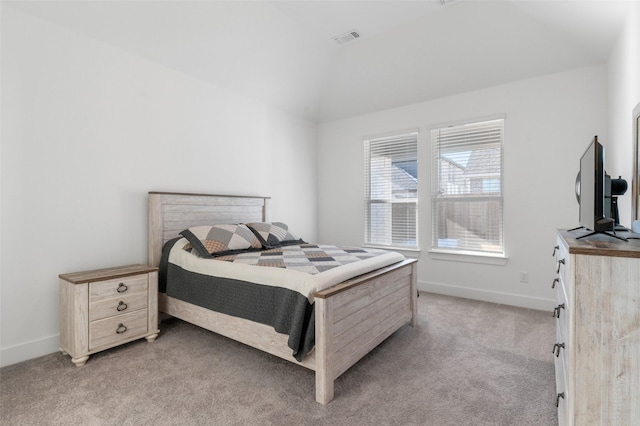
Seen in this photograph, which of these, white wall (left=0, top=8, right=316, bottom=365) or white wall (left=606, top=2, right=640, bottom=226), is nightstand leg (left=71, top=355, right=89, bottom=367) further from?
white wall (left=606, top=2, right=640, bottom=226)

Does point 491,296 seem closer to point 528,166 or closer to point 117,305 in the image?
point 528,166

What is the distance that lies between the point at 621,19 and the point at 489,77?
1.19 meters

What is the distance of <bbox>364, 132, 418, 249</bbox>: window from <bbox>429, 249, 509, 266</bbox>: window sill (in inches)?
12.9

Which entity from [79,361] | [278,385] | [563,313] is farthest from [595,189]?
[79,361]

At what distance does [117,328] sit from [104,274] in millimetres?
425

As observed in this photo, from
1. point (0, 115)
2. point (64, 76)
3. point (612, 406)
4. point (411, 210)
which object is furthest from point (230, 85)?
point (612, 406)

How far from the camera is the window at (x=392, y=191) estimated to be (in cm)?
429

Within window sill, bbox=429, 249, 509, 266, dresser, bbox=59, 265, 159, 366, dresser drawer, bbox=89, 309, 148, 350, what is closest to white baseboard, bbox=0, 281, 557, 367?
dresser, bbox=59, 265, 159, 366

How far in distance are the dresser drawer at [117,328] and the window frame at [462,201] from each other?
330cm

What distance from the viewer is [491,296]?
3627 mm

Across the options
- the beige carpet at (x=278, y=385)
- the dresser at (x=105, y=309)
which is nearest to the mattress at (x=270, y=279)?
the dresser at (x=105, y=309)

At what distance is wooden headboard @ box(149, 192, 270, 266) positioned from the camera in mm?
2951

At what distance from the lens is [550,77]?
3268mm

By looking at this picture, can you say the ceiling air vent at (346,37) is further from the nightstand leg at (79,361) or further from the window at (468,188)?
the nightstand leg at (79,361)
